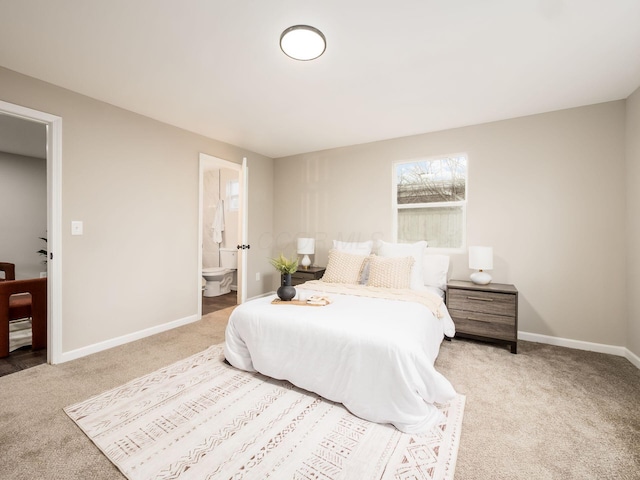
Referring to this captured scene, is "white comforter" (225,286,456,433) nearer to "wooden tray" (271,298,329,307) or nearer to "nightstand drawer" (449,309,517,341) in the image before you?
"wooden tray" (271,298,329,307)

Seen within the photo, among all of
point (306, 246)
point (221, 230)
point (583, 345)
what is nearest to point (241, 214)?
point (306, 246)

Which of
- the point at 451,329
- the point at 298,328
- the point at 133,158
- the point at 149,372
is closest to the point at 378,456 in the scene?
the point at 298,328

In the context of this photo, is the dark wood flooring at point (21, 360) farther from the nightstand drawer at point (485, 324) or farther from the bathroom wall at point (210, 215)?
the nightstand drawer at point (485, 324)

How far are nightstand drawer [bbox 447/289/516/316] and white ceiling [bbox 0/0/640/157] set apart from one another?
6.35ft

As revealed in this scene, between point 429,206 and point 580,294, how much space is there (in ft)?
5.91

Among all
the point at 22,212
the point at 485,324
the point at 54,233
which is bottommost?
the point at 485,324

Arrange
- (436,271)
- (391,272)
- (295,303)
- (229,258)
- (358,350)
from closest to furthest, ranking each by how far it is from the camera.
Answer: (358,350), (295,303), (391,272), (436,271), (229,258)

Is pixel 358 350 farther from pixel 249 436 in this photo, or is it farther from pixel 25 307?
pixel 25 307

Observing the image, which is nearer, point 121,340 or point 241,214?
point 121,340

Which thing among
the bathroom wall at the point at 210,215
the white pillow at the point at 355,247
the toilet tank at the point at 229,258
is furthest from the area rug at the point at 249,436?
the bathroom wall at the point at 210,215

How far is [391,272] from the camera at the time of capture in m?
3.14

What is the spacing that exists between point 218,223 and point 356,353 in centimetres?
472

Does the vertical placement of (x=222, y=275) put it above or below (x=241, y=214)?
below

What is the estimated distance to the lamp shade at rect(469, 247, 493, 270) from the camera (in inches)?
119
